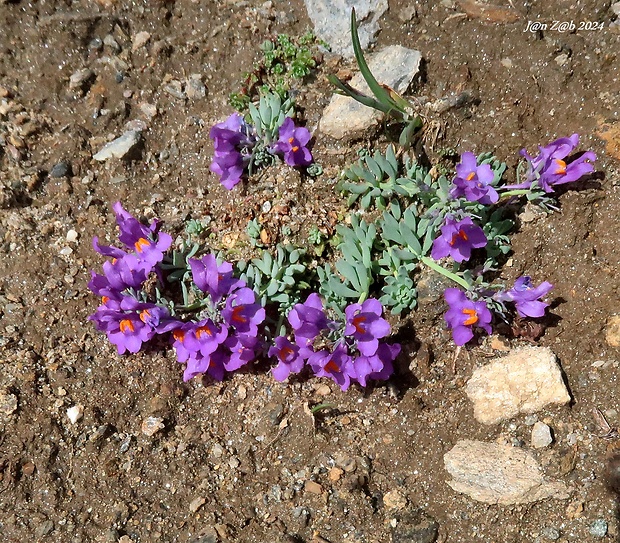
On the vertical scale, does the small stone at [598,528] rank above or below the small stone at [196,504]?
below

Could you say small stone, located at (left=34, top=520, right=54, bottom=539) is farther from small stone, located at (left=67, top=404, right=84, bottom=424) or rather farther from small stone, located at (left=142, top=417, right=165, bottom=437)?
small stone, located at (left=142, top=417, right=165, bottom=437)

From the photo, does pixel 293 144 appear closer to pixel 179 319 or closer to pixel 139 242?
pixel 139 242

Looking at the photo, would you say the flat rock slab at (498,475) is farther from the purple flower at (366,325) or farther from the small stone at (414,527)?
the purple flower at (366,325)

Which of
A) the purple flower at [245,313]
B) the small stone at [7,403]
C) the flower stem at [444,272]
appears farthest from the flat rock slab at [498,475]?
the small stone at [7,403]

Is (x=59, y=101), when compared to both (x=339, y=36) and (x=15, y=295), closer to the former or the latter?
(x=15, y=295)

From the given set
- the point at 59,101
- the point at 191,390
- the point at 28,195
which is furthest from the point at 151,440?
the point at 59,101
